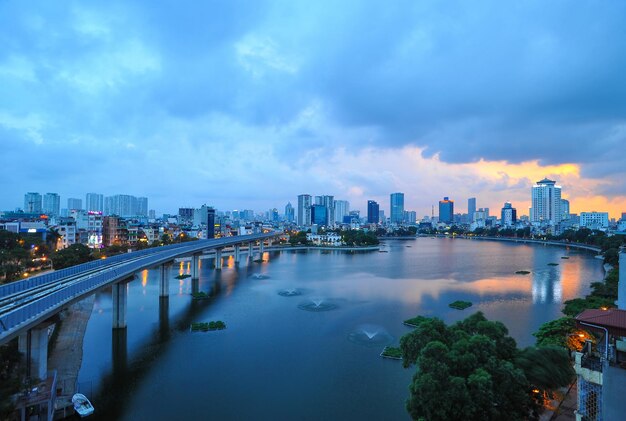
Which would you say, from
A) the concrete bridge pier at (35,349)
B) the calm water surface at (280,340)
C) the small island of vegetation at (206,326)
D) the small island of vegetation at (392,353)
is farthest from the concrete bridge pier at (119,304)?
the small island of vegetation at (392,353)

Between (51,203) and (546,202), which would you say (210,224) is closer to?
(51,203)

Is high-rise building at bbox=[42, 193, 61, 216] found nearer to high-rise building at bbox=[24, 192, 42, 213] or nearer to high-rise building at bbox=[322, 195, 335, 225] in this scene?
high-rise building at bbox=[24, 192, 42, 213]

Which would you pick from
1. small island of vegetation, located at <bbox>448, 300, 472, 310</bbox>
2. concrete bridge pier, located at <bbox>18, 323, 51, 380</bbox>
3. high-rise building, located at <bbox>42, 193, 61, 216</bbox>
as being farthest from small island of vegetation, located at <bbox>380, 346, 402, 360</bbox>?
high-rise building, located at <bbox>42, 193, 61, 216</bbox>

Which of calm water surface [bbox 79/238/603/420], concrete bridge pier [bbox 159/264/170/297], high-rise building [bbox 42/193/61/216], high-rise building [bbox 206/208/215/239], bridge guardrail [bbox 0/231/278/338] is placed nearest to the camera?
bridge guardrail [bbox 0/231/278/338]

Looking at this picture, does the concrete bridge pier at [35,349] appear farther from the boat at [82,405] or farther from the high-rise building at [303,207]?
the high-rise building at [303,207]

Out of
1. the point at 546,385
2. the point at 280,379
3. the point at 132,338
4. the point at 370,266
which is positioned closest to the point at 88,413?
the point at 280,379

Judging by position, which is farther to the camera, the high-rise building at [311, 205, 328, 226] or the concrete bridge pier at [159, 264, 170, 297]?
the high-rise building at [311, 205, 328, 226]
